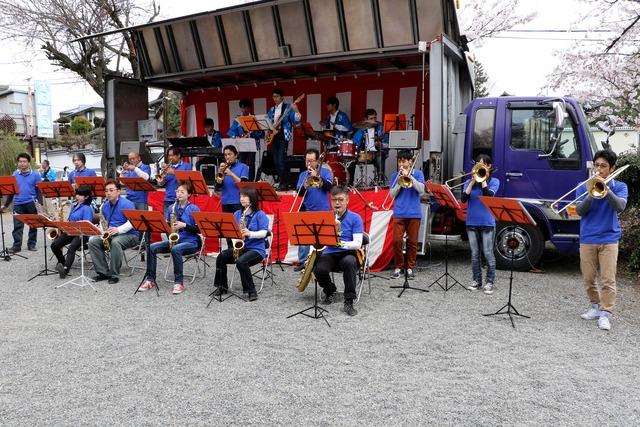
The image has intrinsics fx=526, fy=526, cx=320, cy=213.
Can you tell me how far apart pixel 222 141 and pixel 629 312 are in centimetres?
773

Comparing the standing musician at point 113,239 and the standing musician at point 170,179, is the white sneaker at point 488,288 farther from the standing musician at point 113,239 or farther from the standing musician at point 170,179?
the standing musician at point 170,179

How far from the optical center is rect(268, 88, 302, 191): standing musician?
1057 centimetres

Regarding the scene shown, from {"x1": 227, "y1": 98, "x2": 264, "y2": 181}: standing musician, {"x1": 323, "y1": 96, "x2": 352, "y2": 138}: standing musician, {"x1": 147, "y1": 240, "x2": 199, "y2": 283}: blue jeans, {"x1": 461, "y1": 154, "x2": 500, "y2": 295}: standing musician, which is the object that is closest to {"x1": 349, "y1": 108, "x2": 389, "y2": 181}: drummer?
{"x1": 323, "y1": 96, "x2": 352, "y2": 138}: standing musician

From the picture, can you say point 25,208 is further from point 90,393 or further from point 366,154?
point 90,393

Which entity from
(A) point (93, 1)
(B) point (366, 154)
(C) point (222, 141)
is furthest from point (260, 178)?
(A) point (93, 1)

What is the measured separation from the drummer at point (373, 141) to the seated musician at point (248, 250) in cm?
366

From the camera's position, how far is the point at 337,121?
426 inches

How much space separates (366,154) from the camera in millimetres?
9945

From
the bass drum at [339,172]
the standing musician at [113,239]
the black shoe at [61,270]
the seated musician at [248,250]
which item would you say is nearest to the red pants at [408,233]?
the seated musician at [248,250]

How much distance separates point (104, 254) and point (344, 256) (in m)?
3.93

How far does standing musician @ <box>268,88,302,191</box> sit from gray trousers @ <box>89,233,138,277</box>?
349 cm

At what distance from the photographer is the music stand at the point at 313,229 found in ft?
18.9

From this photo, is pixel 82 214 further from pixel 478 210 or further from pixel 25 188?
pixel 478 210

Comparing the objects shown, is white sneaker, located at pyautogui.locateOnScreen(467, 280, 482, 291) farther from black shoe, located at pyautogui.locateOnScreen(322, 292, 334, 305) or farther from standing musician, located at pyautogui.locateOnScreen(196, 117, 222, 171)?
standing musician, located at pyautogui.locateOnScreen(196, 117, 222, 171)
